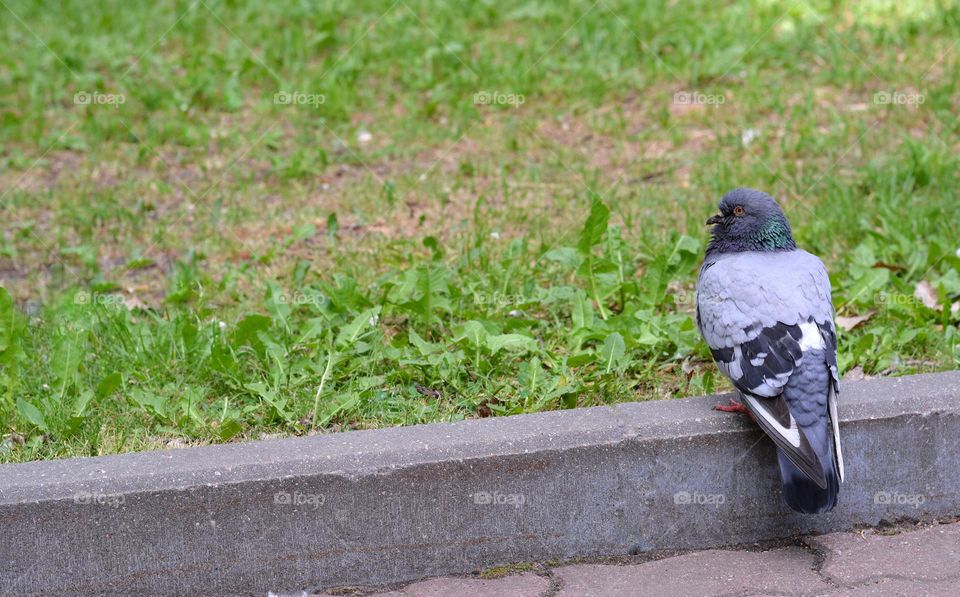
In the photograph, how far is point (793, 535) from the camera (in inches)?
127

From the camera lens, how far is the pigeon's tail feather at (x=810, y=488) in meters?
2.86

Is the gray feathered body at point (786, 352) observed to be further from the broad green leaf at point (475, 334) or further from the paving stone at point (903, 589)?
the broad green leaf at point (475, 334)

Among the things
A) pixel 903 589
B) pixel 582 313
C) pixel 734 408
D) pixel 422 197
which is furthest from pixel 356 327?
pixel 903 589

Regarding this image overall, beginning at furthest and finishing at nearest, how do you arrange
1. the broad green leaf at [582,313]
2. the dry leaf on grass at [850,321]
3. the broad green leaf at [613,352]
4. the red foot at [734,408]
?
the dry leaf on grass at [850,321] → the broad green leaf at [582,313] → the broad green leaf at [613,352] → the red foot at [734,408]

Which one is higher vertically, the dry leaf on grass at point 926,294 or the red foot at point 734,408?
the dry leaf on grass at point 926,294

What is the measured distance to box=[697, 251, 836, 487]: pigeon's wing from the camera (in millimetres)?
2973

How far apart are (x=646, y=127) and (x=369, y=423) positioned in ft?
9.85

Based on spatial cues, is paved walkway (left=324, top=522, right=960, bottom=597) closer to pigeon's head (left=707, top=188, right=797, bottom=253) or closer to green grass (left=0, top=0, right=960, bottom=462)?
green grass (left=0, top=0, right=960, bottom=462)

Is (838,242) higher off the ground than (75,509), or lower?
higher

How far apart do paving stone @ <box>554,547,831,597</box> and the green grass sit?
642mm

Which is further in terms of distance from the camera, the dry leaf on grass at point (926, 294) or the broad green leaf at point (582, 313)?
the dry leaf on grass at point (926, 294)

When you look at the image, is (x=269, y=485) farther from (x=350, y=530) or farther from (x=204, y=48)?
(x=204, y=48)

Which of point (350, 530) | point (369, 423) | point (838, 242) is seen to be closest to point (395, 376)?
point (369, 423)

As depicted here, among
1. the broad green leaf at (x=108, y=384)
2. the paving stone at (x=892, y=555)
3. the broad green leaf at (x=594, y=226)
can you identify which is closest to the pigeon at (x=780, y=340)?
the paving stone at (x=892, y=555)
